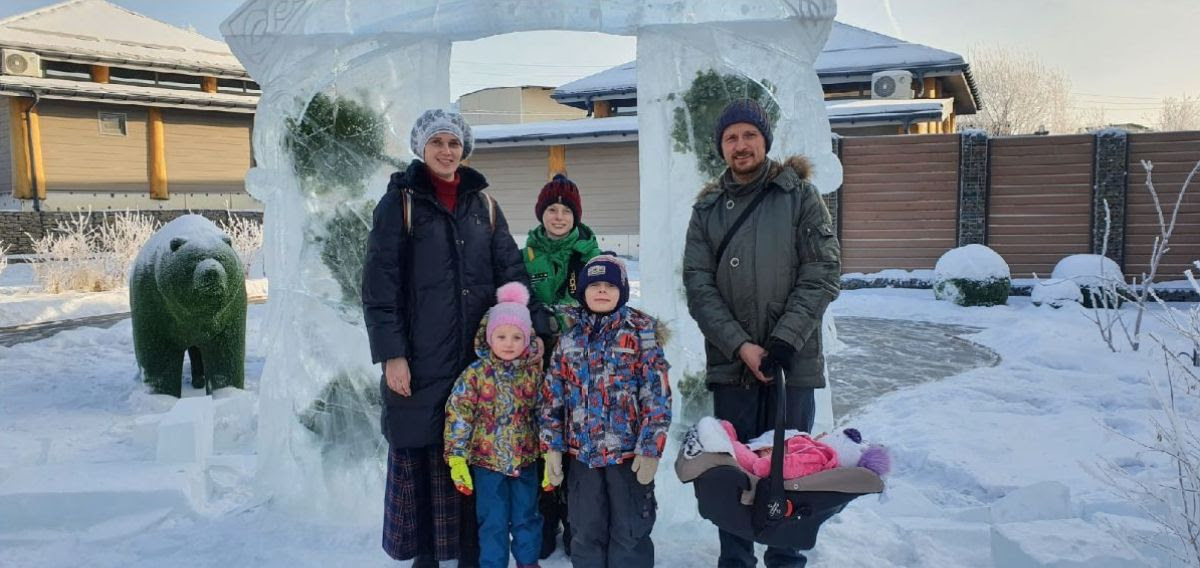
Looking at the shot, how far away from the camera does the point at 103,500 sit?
3570 millimetres

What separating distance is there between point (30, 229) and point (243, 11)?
678 inches

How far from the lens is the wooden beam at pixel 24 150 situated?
17625 mm

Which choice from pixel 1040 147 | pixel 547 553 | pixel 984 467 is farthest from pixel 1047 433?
pixel 1040 147

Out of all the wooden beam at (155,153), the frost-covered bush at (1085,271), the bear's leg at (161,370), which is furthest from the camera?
the wooden beam at (155,153)

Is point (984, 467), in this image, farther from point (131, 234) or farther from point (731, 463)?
point (131, 234)

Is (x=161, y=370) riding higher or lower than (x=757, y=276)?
lower

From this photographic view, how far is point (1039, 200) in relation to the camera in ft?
39.0

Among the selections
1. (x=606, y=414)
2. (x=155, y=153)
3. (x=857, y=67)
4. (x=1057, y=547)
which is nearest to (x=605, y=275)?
(x=606, y=414)

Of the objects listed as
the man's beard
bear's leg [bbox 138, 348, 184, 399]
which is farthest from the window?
the man's beard

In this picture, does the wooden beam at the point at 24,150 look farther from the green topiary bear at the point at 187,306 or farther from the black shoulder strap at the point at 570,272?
the black shoulder strap at the point at 570,272

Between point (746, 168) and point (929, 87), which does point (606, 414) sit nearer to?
point (746, 168)

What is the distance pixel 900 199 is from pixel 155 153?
1733cm

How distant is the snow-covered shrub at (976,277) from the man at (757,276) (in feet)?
28.4

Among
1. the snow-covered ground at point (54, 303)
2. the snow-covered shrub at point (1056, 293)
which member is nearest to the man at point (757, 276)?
the snow-covered ground at point (54, 303)
